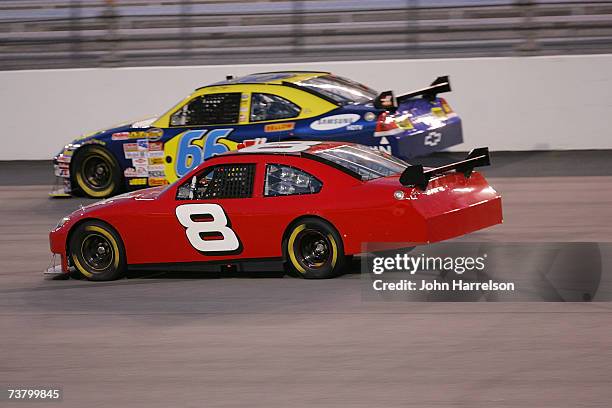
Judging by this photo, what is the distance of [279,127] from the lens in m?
14.1

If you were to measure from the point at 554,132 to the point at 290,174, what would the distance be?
823 centimetres

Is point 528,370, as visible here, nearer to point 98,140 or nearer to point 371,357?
point 371,357

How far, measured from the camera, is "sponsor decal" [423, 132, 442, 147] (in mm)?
13727

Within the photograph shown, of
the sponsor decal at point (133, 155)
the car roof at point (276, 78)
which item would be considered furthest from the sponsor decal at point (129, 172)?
the car roof at point (276, 78)

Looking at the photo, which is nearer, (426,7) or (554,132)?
(554,132)

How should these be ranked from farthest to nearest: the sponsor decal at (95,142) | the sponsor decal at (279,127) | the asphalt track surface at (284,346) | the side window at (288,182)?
the sponsor decal at (95,142) → the sponsor decal at (279,127) → the side window at (288,182) → the asphalt track surface at (284,346)

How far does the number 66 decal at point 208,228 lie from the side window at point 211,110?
414cm

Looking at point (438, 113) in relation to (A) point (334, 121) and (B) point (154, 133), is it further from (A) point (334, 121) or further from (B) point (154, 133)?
(B) point (154, 133)

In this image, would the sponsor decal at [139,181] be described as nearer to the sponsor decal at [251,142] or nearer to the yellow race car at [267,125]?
the yellow race car at [267,125]

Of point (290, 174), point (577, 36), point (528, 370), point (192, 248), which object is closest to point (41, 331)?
point (192, 248)

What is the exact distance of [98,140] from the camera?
15320 mm

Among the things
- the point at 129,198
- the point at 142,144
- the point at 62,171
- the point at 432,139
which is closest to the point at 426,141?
the point at 432,139

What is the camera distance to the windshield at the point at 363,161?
1019cm

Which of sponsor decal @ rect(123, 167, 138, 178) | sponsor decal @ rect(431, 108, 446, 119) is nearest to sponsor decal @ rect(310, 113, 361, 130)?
sponsor decal @ rect(431, 108, 446, 119)
